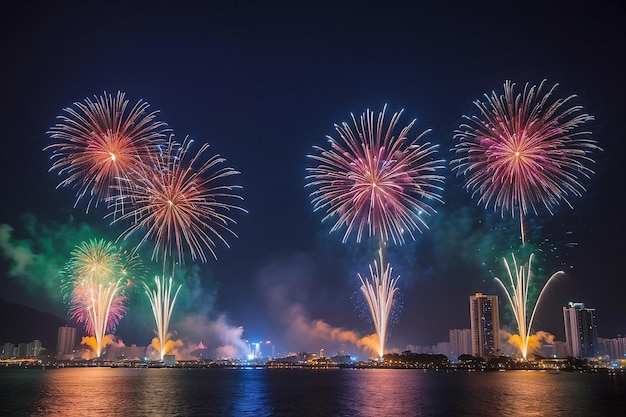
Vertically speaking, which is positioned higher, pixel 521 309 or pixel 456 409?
pixel 521 309

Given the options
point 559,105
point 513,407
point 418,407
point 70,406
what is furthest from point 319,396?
point 559,105

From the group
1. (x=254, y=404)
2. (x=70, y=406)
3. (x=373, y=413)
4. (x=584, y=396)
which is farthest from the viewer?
(x=584, y=396)

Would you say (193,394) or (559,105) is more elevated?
(559,105)

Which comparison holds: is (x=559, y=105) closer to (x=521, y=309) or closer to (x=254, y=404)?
(x=521, y=309)

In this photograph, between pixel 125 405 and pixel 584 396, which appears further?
pixel 584 396

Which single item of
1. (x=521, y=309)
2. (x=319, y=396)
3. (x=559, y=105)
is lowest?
(x=319, y=396)

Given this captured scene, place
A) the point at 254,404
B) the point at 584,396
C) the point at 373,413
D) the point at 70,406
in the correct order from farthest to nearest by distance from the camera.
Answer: the point at 584,396 → the point at 254,404 → the point at 70,406 → the point at 373,413

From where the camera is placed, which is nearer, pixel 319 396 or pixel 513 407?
pixel 513 407

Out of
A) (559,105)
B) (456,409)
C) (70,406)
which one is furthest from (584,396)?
(70,406)

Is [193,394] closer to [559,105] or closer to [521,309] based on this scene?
[521,309]
